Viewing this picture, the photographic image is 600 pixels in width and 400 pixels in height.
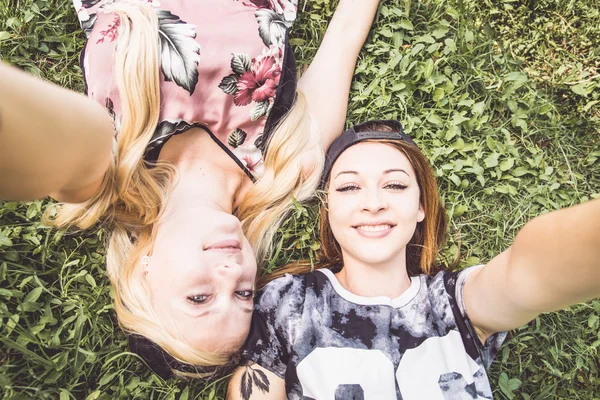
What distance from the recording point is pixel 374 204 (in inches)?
106

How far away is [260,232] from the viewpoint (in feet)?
10.4

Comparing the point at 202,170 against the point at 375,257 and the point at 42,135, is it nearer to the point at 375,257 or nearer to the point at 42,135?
the point at 375,257

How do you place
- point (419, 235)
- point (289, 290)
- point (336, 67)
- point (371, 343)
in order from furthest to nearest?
point (336, 67)
point (419, 235)
point (289, 290)
point (371, 343)

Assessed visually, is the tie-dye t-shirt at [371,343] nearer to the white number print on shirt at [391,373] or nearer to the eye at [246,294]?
the white number print on shirt at [391,373]

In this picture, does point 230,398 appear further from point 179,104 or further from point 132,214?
point 179,104

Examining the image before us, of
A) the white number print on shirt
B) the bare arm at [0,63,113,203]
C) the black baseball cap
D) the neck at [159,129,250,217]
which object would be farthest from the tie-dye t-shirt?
the bare arm at [0,63,113,203]

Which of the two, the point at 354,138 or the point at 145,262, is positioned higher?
the point at 354,138

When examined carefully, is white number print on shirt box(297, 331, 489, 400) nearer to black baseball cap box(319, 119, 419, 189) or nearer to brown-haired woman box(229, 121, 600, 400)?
brown-haired woman box(229, 121, 600, 400)

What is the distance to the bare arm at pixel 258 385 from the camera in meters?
2.64

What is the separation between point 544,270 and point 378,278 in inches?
45.2

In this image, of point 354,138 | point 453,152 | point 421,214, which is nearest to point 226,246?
point 354,138

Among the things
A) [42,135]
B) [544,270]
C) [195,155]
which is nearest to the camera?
[42,135]

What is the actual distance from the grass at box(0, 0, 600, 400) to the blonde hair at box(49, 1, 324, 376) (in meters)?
0.32

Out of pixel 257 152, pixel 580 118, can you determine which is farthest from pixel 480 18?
pixel 257 152
